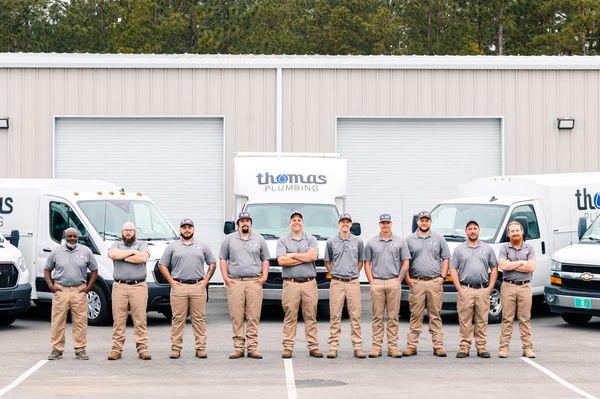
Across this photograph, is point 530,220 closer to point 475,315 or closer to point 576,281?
point 576,281

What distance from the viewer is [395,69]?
90.3ft

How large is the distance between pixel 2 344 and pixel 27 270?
103 inches

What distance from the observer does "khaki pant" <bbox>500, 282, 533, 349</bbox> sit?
51.5 feet

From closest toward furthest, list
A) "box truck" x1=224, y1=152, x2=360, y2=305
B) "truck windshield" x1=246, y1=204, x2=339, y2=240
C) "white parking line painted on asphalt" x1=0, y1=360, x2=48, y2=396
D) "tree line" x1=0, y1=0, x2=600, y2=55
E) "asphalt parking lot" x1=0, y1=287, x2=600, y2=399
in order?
"asphalt parking lot" x1=0, y1=287, x2=600, y2=399, "white parking line painted on asphalt" x1=0, y1=360, x2=48, y2=396, "truck windshield" x1=246, y1=204, x2=339, y2=240, "box truck" x1=224, y1=152, x2=360, y2=305, "tree line" x1=0, y1=0, x2=600, y2=55

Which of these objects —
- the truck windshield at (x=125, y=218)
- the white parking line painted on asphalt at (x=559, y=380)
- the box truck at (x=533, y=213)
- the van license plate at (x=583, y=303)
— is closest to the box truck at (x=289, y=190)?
the truck windshield at (x=125, y=218)

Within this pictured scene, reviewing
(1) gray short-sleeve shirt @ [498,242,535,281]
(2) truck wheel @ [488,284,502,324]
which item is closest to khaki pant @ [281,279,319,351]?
(1) gray short-sleeve shirt @ [498,242,535,281]

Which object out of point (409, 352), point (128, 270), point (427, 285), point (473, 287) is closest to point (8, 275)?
point (128, 270)

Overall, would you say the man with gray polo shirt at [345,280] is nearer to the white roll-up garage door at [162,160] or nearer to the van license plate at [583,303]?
the van license plate at [583,303]

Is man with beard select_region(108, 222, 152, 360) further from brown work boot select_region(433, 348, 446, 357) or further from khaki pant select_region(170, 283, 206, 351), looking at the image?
brown work boot select_region(433, 348, 446, 357)

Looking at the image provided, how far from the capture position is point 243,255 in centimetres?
1568

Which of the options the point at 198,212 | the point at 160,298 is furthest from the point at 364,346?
the point at 198,212

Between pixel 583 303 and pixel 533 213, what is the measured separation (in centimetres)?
242

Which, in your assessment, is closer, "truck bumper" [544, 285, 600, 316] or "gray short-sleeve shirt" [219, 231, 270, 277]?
"gray short-sleeve shirt" [219, 231, 270, 277]

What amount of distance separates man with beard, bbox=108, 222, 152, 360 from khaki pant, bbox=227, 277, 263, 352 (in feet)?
3.58
